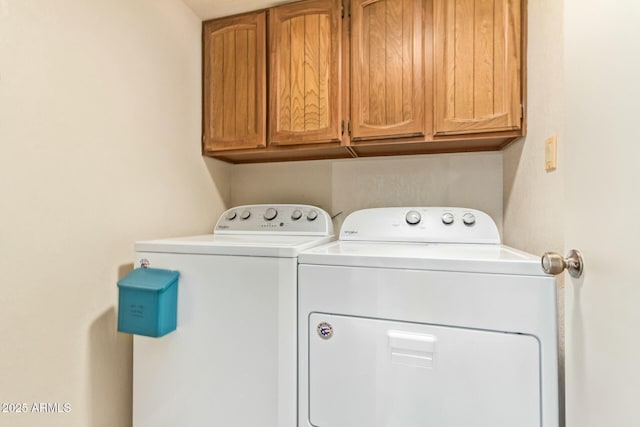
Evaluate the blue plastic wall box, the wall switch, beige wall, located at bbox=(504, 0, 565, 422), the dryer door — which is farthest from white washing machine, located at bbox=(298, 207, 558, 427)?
the blue plastic wall box

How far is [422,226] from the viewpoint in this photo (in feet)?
4.79

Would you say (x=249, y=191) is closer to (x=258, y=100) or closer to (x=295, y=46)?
(x=258, y=100)

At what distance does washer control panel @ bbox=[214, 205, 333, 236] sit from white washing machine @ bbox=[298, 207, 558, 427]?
585mm

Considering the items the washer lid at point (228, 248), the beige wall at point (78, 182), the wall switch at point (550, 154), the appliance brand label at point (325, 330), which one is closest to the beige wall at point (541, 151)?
the wall switch at point (550, 154)

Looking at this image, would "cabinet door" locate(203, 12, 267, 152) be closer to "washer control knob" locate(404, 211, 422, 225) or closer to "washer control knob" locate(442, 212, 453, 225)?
"washer control knob" locate(404, 211, 422, 225)

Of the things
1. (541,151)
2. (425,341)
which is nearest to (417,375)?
(425,341)

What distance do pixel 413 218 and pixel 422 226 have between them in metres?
0.06

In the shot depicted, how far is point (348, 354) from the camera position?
96 centimetres

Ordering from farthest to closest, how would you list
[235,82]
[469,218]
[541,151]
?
1. [235,82]
2. [469,218]
3. [541,151]

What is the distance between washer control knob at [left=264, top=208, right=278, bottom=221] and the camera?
1702 mm

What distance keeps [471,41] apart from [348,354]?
1.34 m

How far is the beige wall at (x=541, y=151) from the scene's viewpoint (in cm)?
96

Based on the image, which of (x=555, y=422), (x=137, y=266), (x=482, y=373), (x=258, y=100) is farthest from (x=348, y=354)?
(x=258, y=100)

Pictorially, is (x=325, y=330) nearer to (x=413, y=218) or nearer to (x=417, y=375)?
(x=417, y=375)
